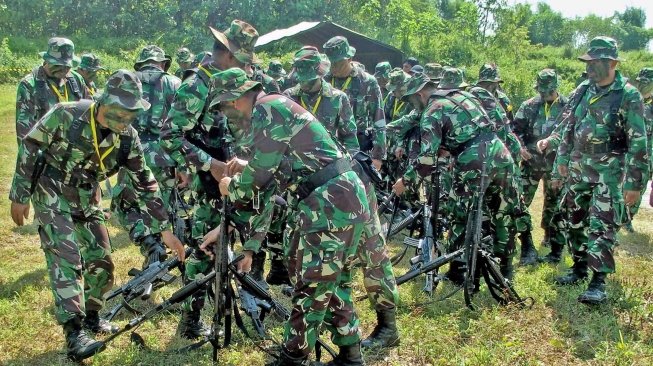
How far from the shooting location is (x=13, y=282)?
584 centimetres

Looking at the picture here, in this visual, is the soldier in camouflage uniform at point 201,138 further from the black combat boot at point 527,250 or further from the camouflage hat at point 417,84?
the black combat boot at point 527,250

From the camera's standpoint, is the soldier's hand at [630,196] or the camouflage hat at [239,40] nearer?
the camouflage hat at [239,40]

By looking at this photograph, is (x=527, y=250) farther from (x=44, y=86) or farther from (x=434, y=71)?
(x=44, y=86)

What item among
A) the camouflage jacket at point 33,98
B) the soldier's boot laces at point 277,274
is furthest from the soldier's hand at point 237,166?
the camouflage jacket at point 33,98

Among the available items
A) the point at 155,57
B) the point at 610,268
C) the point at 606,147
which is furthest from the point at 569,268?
the point at 155,57

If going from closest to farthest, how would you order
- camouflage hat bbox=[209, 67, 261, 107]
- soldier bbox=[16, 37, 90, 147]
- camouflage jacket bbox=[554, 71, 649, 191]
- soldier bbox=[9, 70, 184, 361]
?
camouflage hat bbox=[209, 67, 261, 107]
soldier bbox=[9, 70, 184, 361]
camouflage jacket bbox=[554, 71, 649, 191]
soldier bbox=[16, 37, 90, 147]

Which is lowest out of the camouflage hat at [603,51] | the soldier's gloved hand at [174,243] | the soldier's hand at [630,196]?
the soldier's gloved hand at [174,243]

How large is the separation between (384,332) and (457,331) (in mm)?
700

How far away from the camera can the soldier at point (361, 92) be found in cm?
682

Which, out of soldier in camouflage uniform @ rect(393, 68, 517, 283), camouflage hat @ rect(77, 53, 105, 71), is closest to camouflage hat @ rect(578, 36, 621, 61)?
soldier in camouflage uniform @ rect(393, 68, 517, 283)

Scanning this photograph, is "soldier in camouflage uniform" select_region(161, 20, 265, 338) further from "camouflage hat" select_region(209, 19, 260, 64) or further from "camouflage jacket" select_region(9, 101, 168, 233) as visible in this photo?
"camouflage jacket" select_region(9, 101, 168, 233)

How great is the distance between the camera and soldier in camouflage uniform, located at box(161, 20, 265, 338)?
4520 millimetres

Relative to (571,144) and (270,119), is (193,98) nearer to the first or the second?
(270,119)

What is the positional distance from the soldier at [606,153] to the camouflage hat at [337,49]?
2558 mm
